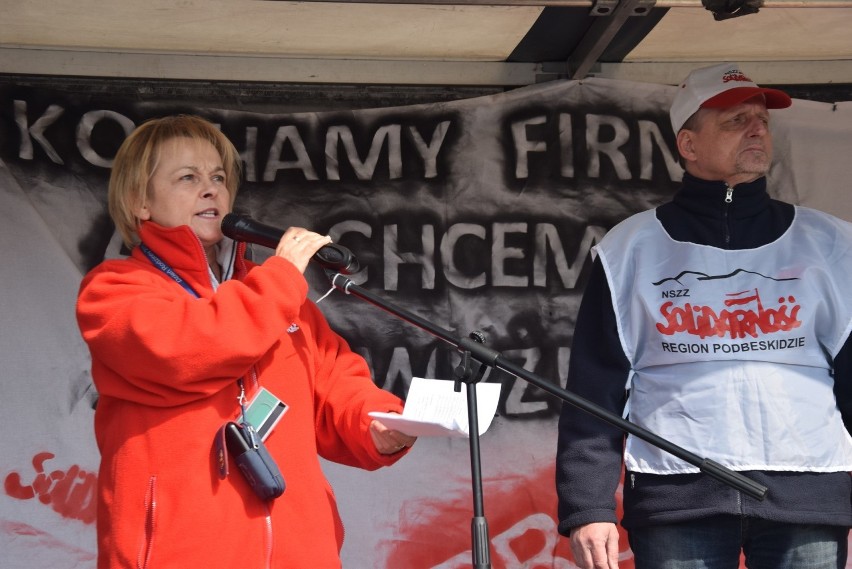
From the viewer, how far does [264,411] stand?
194 centimetres

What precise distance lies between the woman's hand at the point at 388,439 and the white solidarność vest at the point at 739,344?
1.55 ft

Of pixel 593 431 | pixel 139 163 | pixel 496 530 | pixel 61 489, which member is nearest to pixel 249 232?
pixel 139 163

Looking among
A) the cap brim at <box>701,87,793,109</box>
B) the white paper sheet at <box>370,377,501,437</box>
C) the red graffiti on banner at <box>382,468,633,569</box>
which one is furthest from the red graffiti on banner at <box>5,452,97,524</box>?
the cap brim at <box>701,87,793,109</box>

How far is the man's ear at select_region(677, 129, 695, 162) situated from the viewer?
2.39 meters

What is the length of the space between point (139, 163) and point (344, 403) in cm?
62

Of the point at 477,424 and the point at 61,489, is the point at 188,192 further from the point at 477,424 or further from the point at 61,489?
the point at 61,489

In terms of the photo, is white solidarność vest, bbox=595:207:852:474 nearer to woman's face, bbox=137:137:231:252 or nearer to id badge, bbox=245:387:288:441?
id badge, bbox=245:387:288:441

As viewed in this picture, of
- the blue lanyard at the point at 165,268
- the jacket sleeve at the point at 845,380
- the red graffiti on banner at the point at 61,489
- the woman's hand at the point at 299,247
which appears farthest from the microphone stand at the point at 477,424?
the red graffiti on banner at the point at 61,489

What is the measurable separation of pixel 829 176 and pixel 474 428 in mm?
2193

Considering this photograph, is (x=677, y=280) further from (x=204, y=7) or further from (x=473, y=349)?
(x=204, y=7)

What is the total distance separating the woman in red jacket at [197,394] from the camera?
1814 millimetres

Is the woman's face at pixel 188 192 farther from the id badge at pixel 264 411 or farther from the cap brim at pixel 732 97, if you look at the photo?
the cap brim at pixel 732 97

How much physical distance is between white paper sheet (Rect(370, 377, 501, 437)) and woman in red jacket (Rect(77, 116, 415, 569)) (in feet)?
0.79

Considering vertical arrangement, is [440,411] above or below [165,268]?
below
